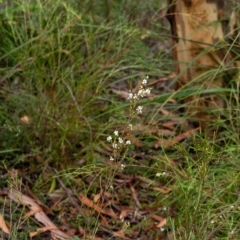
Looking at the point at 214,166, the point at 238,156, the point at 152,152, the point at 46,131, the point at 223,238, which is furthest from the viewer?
the point at 152,152

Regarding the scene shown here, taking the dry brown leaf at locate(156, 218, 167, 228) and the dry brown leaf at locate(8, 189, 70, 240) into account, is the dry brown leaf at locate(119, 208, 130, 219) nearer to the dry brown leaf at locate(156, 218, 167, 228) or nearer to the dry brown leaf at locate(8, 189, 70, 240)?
the dry brown leaf at locate(156, 218, 167, 228)

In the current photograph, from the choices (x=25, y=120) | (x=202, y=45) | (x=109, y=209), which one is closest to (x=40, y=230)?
(x=109, y=209)

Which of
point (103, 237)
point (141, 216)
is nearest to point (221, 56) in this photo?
point (141, 216)

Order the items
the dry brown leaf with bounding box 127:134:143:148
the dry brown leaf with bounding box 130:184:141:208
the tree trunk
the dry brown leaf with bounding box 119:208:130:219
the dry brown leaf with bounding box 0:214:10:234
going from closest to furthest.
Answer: the dry brown leaf with bounding box 0:214:10:234 → the dry brown leaf with bounding box 119:208:130:219 → the dry brown leaf with bounding box 130:184:141:208 → the dry brown leaf with bounding box 127:134:143:148 → the tree trunk

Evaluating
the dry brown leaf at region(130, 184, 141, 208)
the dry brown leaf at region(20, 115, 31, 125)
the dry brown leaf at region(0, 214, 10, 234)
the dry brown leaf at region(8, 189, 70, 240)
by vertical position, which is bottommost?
the dry brown leaf at region(130, 184, 141, 208)

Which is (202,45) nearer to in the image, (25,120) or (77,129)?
(77,129)

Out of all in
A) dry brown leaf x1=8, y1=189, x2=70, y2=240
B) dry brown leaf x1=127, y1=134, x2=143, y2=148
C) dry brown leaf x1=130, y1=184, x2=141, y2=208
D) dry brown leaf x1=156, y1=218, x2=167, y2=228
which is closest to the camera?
dry brown leaf x1=8, y1=189, x2=70, y2=240

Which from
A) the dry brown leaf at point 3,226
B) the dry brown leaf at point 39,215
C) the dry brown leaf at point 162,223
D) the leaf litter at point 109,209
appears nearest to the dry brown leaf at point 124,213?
the leaf litter at point 109,209

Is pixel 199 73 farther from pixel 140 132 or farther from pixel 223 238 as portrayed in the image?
pixel 223 238

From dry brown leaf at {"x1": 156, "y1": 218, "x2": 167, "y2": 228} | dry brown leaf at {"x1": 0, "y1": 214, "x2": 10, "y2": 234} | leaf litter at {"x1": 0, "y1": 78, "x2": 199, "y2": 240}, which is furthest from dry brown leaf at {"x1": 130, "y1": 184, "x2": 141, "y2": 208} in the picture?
dry brown leaf at {"x1": 0, "y1": 214, "x2": 10, "y2": 234}
